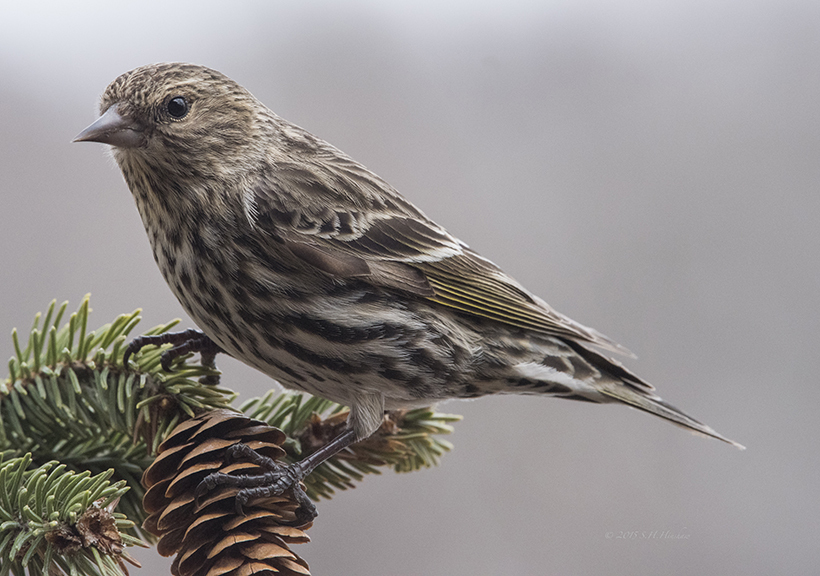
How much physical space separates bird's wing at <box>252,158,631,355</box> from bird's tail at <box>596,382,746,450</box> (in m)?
0.11

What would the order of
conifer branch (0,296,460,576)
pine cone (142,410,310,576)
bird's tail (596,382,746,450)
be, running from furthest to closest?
bird's tail (596,382,746,450) → conifer branch (0,296,460,576) → pine cone (142,410,310,576)

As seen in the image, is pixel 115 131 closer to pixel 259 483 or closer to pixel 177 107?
pixel 177 107

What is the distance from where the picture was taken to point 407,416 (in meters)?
1.57

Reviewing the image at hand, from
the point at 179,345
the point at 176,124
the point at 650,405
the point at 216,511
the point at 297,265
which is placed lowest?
the point at 216,511

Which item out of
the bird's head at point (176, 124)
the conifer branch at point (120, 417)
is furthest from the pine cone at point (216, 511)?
the bird's head at point (176, 124)

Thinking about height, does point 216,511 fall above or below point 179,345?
below

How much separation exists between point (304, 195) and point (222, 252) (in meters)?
0.23

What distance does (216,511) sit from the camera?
1027 millimetres

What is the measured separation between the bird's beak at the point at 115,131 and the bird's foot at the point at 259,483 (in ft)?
2.16

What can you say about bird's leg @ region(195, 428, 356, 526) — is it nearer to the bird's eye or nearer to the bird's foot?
the bird's foot

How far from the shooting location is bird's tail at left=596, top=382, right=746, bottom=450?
1.75m

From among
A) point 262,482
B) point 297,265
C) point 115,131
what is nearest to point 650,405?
point 297,265

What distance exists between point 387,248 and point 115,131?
0.59 m

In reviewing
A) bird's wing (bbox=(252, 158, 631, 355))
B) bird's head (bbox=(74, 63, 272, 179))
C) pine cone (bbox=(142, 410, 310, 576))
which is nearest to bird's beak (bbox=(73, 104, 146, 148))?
bird's head (bbox=(74, 63, 272, 179))
